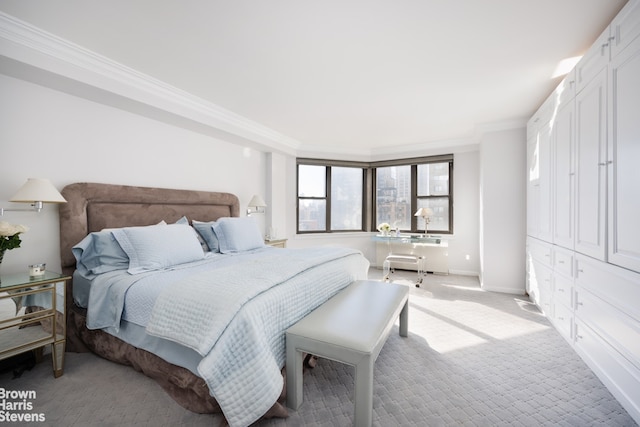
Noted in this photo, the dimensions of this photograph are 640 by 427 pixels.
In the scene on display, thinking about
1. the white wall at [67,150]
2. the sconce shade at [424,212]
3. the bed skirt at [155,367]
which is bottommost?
the bed skirt at [155,367]

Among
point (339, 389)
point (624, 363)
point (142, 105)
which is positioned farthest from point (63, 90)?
point (624, 363)

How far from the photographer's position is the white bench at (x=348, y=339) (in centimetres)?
148

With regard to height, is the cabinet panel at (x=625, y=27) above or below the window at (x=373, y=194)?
above

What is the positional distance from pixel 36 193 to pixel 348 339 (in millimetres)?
2572

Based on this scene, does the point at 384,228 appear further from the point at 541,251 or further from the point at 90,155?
the point at 90,155

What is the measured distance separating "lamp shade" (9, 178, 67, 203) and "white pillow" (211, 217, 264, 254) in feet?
4.88

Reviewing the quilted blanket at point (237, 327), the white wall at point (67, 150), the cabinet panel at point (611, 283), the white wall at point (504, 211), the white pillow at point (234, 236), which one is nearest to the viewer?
the quilted blanket at point (237, 327)

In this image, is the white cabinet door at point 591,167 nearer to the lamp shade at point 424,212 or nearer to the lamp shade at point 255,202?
the lamp shade at point 424,212

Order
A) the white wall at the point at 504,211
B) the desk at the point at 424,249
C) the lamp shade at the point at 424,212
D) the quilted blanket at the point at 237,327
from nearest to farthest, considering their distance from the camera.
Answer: the quilted blanket at the point at 237,327 < the white wall at the point at 504,211 < the desk at the point at 424,249 < the lamp shade at the point at 424,212

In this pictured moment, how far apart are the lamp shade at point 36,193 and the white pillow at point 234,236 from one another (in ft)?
4.88

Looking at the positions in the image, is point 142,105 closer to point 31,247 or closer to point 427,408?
point 31,247

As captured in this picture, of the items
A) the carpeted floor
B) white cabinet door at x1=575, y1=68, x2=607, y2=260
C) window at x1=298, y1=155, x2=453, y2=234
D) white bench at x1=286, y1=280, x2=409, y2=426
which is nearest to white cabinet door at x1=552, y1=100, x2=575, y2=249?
white cabinet door at x1=575, y1=68, x2=607, y2=260

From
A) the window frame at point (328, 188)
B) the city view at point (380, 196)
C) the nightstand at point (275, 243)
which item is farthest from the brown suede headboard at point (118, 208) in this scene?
the city view at point (380, 196)

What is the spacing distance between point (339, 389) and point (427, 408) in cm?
56
